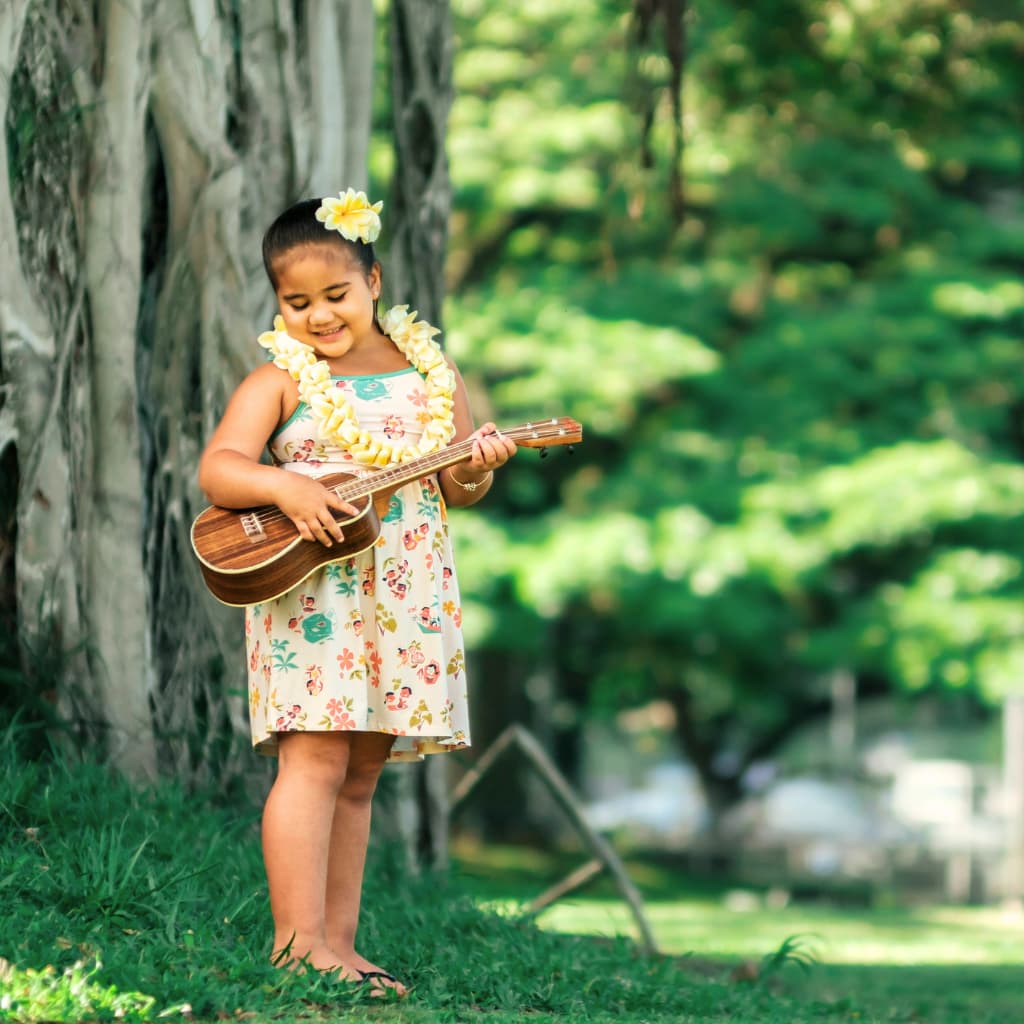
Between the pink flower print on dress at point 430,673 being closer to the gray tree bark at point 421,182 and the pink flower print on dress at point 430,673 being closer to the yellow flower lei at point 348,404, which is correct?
the yellow flower lei at point 348,404

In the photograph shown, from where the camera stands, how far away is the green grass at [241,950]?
3.43m

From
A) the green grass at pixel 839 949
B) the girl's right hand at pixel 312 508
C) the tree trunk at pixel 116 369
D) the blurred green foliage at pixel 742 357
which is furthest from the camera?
the blurred green foliage at pixel 742 357

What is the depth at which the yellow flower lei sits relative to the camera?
3.79 meters

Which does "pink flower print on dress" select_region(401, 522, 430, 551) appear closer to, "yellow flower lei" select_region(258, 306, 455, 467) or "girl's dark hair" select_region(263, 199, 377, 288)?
"yellow flower lei" select_region(258, 306, 455, 467)

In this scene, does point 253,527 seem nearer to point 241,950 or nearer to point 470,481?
point 470,481

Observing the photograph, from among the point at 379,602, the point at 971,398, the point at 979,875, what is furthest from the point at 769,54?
the point at 979,875

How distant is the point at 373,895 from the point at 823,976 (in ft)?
7.49

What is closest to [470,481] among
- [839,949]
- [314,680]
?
[314,680]

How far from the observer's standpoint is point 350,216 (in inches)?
150

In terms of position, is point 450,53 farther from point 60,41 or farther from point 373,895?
point 373,895

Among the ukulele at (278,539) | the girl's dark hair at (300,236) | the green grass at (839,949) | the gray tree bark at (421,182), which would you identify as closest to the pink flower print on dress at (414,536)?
the ukulele at (278,539)

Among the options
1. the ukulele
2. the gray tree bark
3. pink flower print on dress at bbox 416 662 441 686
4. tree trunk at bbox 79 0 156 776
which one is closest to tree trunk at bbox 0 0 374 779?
tree trunk at bbox 79 0 156 776

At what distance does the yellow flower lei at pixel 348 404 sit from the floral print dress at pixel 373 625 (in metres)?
0.03

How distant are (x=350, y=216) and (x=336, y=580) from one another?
0.78 metres
